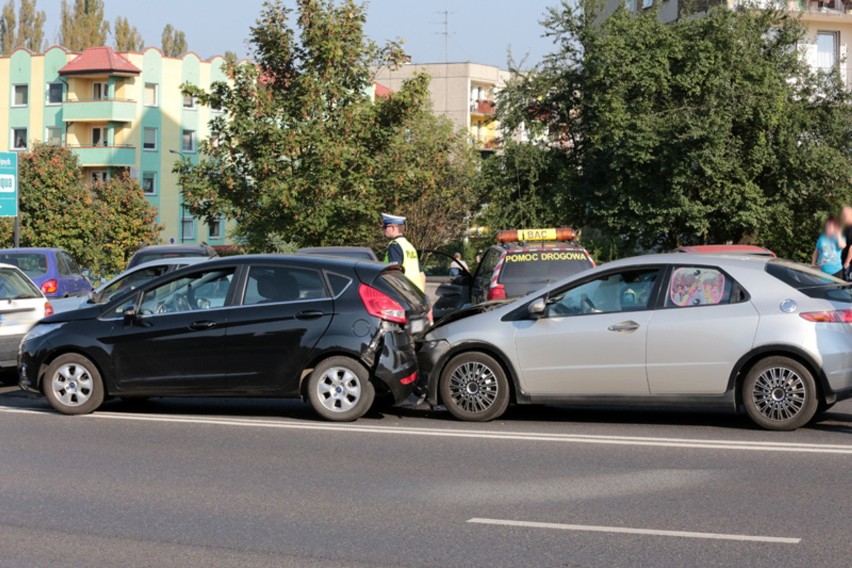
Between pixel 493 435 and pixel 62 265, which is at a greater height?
pixel 62 265

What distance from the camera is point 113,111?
247 ft

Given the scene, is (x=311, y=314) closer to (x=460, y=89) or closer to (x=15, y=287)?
(x=15, y=287)

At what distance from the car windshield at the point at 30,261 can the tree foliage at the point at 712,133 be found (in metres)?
22.3

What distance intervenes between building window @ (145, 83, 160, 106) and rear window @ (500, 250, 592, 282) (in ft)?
212

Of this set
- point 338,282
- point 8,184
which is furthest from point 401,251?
point 8,184

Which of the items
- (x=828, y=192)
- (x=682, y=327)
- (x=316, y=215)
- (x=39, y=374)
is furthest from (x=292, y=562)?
(x=828, y=192)

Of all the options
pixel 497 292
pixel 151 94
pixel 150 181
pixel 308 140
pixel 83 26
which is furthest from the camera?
pixel 83 26

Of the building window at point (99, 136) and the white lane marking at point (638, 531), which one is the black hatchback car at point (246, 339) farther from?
the building window at point (99, 136)

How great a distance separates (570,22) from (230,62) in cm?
1481

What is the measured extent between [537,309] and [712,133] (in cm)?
2823

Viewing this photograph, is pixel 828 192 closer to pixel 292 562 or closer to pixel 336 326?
pixel 336 326

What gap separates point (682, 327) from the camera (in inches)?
406

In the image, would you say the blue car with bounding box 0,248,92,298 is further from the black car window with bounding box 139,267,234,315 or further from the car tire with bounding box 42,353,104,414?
the black car window with bounding box 139,267,234,315

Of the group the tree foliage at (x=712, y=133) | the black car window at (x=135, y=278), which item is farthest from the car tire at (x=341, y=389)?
the tree foliage at (x=712, y=133)
